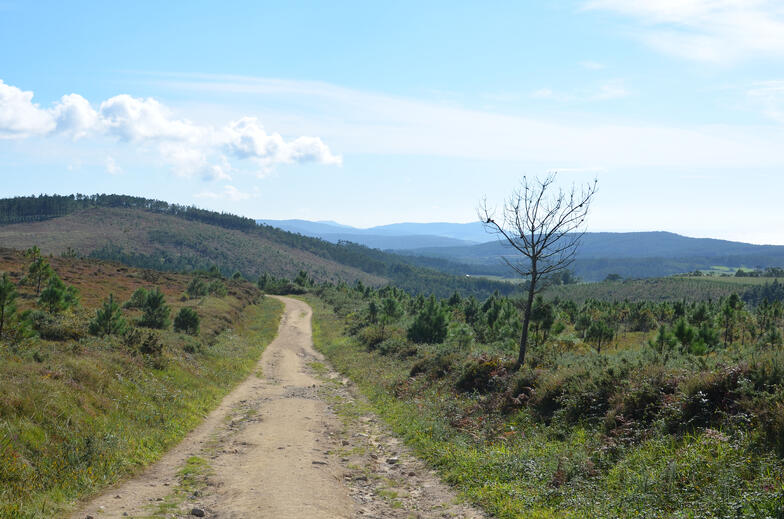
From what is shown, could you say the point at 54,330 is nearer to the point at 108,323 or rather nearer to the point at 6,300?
the point at 6,300

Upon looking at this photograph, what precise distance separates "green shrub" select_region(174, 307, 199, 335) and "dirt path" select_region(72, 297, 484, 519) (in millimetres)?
15072

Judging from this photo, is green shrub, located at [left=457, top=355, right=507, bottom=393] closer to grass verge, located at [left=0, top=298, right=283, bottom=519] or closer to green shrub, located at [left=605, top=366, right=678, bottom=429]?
green shrub, located at [left=605, top=366, right=678, bottom=429]

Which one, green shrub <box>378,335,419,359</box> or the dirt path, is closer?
the dirt path

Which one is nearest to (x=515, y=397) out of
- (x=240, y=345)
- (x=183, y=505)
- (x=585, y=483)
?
(x=585, y=483)

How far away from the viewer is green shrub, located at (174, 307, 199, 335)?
102ft

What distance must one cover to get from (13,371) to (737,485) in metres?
15.2

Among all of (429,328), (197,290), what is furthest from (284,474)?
(197,290)

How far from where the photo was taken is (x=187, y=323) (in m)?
31.2

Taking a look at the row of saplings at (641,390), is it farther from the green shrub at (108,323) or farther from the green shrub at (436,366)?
the green shrub at (108,323)

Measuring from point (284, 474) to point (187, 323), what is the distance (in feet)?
79.3

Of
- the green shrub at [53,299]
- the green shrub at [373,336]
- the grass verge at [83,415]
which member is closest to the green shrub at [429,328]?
the green shrub at [373,336]

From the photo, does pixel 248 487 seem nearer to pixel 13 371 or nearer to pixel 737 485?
pixel 13 371

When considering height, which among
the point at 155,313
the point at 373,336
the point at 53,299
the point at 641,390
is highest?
the point at 641,390

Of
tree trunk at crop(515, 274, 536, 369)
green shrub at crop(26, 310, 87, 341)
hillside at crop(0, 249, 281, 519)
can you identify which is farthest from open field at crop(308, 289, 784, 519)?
green shrub at crop(26, 310, 87, 341)
